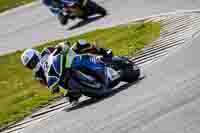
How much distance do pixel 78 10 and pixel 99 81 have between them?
43.1 ft

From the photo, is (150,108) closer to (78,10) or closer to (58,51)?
(58,51)

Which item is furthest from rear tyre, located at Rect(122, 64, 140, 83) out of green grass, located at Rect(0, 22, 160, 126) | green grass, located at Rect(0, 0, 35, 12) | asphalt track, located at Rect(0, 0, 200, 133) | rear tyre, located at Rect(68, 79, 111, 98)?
green grass, located at Rect(0, 0, 35, 12)

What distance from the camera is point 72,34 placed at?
2606cm

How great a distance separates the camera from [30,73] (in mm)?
21891

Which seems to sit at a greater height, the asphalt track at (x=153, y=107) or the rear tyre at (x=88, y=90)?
the asphalt track at (x=153, y=107)

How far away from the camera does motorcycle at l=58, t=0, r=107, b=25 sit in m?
26.6

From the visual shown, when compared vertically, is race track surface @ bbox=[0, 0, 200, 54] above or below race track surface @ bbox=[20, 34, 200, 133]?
below

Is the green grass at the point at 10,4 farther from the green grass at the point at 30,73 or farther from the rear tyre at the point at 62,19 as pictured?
the green grass at the point at 30,73

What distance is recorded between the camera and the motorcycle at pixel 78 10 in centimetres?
2659

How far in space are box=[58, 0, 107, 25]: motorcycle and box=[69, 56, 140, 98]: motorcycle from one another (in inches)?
472

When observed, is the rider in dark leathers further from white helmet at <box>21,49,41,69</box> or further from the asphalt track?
the asphalt track

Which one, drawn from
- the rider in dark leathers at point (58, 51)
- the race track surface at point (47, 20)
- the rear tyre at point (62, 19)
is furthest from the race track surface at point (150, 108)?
the rear tyre at point (62, 19)

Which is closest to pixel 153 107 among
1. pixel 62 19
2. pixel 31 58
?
pixel 31 58

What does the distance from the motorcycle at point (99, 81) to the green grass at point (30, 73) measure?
6.43 feet
